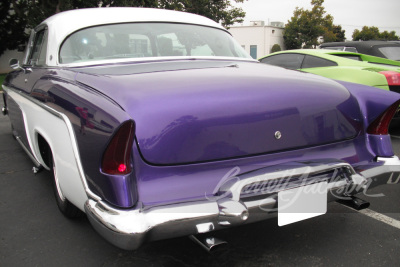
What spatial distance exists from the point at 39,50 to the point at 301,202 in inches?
109

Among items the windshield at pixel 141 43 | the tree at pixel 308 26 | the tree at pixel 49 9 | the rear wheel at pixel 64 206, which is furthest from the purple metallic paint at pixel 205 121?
the tree at pixel 308 26

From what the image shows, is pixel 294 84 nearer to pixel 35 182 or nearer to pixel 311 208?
pixel 311 208

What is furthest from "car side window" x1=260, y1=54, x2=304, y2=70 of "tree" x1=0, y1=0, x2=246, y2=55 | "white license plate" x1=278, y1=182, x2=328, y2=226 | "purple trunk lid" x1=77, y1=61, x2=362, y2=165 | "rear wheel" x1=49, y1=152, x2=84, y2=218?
"tree" x1=0, y1=0, x2=246, y2=55

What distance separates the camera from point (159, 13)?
3.20 m

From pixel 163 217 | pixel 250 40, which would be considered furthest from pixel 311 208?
pixel 250 40

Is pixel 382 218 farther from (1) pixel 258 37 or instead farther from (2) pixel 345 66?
(1) pixel 258 37

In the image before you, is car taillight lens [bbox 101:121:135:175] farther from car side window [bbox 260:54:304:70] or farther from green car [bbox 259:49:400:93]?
car side window [bbox 260:54:304:70]

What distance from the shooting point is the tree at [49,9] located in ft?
53.9

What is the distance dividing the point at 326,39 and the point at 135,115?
5397 cm

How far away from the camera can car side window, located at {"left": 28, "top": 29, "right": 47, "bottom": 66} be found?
307cm

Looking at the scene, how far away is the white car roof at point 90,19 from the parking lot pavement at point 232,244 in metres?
1.27

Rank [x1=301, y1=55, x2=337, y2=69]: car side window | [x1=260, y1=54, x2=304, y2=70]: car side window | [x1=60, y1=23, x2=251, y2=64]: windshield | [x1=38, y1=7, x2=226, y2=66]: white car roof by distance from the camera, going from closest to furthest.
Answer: [x1=60, y1=23, x2=251, y2=64]: windshield, [x1=38, y1=7, x2=226, y2=66]: white car roof, [x1=301, y1=55, x2=337, y2=69]: car side window, [x1=260, y1=54, x2=304, y2=70]: car side window

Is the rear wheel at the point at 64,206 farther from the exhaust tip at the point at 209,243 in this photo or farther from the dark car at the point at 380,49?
the dark car at the point at 380,49

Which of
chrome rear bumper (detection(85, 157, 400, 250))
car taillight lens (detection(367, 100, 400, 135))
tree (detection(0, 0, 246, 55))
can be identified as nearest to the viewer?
chrome rear bumper (detection(85, 157, 400, 250))
